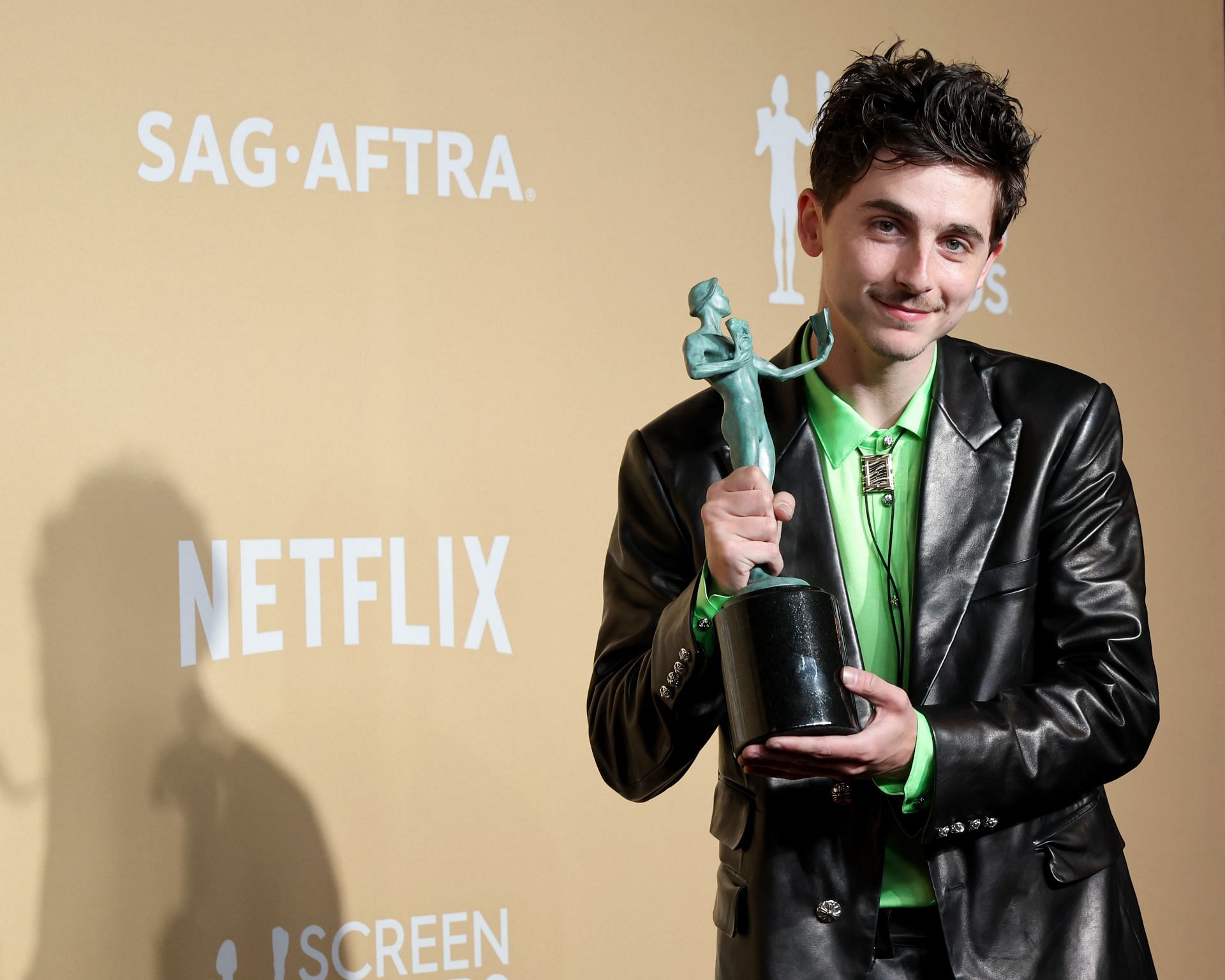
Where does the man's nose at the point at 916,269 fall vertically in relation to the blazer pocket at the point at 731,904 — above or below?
above

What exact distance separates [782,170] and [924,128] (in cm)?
143

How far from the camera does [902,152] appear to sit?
1.29m

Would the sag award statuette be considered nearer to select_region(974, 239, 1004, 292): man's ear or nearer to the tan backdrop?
select_region(974, 239, 1004, 292): man's ear

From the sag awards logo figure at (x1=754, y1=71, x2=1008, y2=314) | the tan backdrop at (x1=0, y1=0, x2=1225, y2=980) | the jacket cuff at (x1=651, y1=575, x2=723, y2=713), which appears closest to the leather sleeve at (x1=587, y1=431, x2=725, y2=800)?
the jacket cuff at (x1=651, y1=575, x2=723, y2=713)

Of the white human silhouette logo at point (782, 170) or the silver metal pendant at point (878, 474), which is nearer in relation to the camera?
the silver metal pendant at point (878, 474)

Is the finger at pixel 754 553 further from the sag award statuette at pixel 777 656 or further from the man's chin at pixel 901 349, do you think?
the man's chin at pixel 901 349

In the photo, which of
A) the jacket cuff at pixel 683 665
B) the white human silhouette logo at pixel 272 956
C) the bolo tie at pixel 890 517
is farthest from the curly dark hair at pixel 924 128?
the white human silhouette logo at pixel 272 956

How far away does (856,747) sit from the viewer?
1090mm

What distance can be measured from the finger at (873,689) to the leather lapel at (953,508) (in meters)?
0.14

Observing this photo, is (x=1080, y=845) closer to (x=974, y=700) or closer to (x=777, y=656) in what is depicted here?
(x=974, y=700)

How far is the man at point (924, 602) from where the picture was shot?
1.21 meters

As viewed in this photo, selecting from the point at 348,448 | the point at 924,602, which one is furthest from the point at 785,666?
the point at 348,448

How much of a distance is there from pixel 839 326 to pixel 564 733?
1.32 meters

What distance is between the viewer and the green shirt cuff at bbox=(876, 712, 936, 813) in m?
1.15
